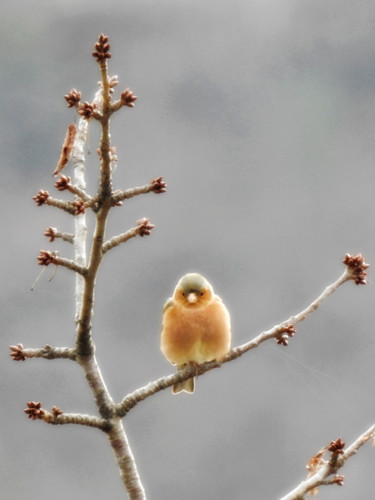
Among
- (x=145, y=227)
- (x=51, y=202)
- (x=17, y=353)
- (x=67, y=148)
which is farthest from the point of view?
(x=67, y=148)

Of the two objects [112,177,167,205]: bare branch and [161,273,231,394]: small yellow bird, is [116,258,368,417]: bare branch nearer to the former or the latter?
[112,177,167,205]: bare branch

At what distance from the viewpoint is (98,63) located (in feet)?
11.3

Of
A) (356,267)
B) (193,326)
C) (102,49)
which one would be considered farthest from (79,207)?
(193,326)

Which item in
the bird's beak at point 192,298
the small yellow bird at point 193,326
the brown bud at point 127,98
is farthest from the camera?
the bird's beak at point 192,298

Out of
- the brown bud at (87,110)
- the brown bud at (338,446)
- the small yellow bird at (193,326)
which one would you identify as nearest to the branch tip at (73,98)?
the brown bud at (87,110)

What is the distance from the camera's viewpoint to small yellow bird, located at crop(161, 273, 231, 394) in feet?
18.0

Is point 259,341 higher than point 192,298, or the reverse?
point 192,298

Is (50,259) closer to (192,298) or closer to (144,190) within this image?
(144,190)

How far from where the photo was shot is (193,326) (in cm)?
570

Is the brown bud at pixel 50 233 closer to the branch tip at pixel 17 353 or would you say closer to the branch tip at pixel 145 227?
the branch tip at pixel 145 227

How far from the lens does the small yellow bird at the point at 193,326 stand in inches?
217

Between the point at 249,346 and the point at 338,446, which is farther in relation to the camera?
the point at 249,346

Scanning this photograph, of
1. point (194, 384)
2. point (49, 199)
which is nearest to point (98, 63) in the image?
point (49, 199)

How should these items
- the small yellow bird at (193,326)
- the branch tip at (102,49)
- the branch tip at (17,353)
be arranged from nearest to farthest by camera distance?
the branch tip at (102,49) → the branch tip at (17,353) → the small yellow bird at (193,326)
